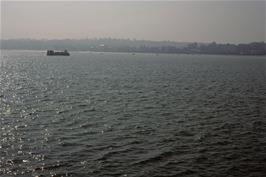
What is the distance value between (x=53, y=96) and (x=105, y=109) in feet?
46.6

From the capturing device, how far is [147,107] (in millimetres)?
45156

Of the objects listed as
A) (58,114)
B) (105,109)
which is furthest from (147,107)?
(58,114)

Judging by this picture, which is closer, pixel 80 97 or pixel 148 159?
pixel 148 159

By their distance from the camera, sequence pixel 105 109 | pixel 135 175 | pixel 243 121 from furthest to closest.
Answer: pixel 105 109
pixel 243 121
pixel 135 175

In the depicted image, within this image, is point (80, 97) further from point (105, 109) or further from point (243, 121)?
point (243, 121)

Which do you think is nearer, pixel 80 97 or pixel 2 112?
pixel 2 112

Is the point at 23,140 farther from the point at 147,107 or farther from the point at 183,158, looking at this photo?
the point at 147,107

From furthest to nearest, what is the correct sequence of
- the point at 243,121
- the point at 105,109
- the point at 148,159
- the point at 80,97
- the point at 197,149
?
the point at 80,97
the point at 105,109
the point at 243,121
the point at 197,149
the point at 148,159

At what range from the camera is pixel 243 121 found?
124 ft

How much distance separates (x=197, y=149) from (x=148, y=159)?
478 centimetres

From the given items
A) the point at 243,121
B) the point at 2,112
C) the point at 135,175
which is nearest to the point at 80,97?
the point at 2,112

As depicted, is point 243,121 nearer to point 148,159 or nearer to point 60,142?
point 148,159

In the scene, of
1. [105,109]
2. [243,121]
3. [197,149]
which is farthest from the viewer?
[105,109]

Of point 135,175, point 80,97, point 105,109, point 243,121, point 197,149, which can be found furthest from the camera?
point 80,97
